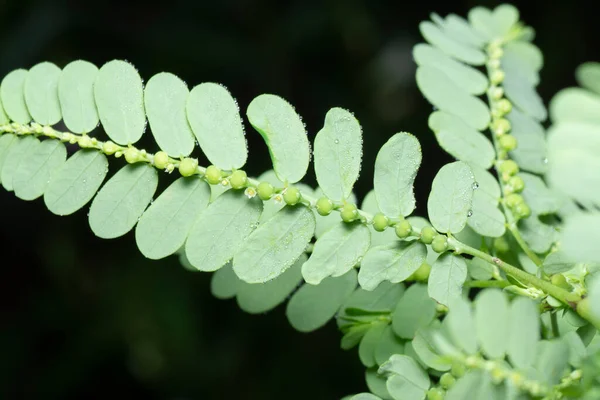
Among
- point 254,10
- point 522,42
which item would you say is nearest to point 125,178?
point 522,42

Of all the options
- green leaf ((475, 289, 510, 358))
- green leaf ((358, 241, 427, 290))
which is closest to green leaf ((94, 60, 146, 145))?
green leaf ((358, 241, 427, 290))

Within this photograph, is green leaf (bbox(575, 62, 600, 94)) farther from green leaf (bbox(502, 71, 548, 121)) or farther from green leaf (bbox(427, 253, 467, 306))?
green leaf (bbox(502, 71, 548, 121))

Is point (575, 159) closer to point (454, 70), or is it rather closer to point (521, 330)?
point (521, 330)

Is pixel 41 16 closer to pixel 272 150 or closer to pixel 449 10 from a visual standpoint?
pixel 449 10

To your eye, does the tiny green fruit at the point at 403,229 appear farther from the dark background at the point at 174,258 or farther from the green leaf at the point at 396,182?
the dark background at the point at 174,258

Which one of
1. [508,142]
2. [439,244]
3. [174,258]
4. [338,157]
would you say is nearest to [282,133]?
[338,157]

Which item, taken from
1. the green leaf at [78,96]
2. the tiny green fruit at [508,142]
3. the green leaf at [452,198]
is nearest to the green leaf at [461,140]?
the tiny green fruit at [508,142]
